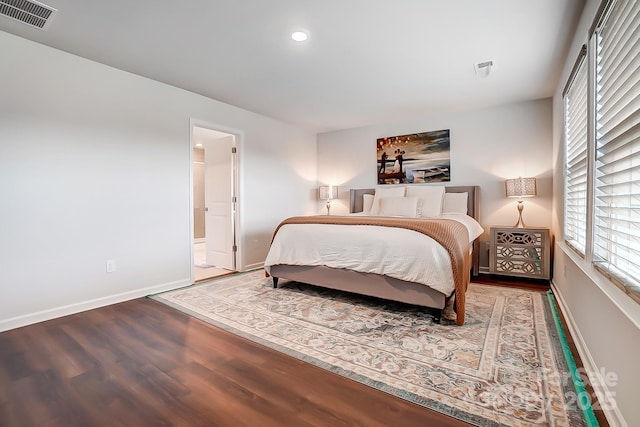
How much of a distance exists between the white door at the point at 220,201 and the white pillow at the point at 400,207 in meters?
2.16

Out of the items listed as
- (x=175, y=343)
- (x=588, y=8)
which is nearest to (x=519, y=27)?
(x=588, y=8)

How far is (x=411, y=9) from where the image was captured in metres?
2.03

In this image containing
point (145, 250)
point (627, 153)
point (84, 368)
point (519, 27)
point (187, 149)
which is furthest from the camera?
point (187, 149)

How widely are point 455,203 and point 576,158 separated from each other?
181 centimetres

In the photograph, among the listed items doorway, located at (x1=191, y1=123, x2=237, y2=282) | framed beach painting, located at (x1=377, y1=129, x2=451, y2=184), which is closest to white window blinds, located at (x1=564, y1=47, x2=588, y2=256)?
framed beach painting, located at (x1=377, y1=129, x2=451, y2=184)

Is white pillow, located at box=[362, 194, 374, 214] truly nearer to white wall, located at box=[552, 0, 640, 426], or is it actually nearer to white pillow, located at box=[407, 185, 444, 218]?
white pillow, located at box=[407, 185, 444, 218]

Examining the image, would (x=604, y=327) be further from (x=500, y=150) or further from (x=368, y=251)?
(x=500, y=150)

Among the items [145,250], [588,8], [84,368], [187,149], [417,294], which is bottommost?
[84,368]

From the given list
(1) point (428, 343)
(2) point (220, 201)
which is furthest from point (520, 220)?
(2) point (220, 201)

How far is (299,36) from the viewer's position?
7.73 feet

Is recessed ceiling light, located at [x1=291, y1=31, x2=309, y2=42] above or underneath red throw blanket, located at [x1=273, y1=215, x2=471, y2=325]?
above

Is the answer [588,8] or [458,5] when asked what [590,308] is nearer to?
[588,8]

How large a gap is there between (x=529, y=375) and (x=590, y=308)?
1.69 feet

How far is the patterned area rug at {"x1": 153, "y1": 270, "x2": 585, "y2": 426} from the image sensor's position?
1.46m
